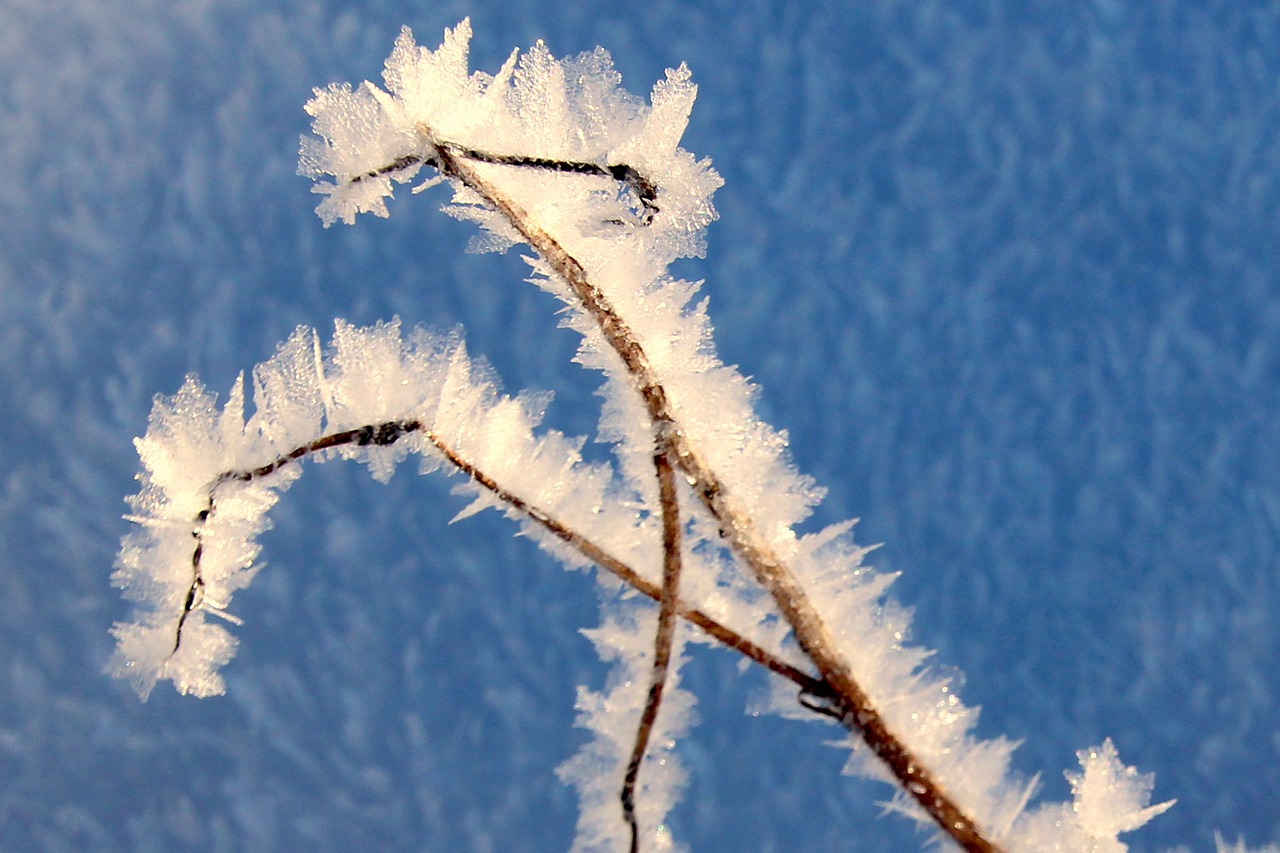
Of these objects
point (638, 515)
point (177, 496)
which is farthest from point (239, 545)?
point (638, 515)

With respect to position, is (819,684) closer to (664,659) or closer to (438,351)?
(664,659)

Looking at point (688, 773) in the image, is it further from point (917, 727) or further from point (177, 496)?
point (177, 496)

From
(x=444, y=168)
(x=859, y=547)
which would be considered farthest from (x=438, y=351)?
(x=859, y=547)

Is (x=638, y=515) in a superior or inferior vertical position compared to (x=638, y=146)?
inferior
